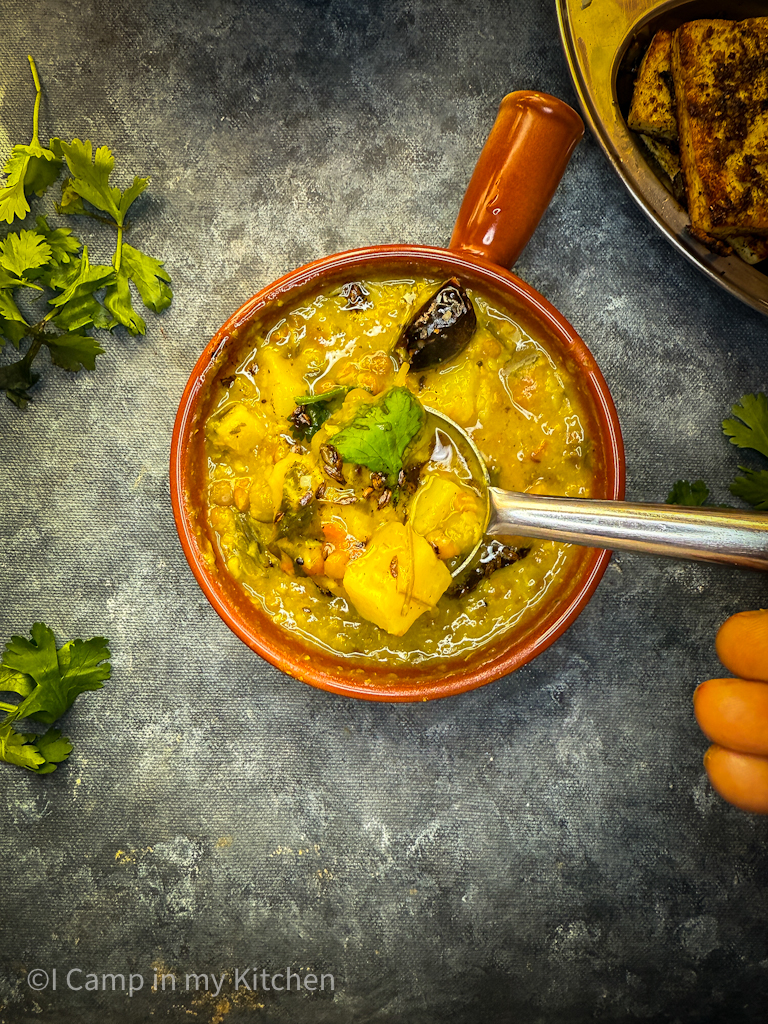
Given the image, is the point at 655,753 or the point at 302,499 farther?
the point at 655,753

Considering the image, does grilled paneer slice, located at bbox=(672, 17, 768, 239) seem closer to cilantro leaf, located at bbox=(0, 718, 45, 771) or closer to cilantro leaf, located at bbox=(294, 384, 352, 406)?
cilantro leaf, located at bbox=(294, 384, 352, 406)

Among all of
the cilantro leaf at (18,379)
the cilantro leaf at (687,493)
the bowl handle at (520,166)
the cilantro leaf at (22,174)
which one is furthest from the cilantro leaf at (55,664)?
→ the cilantro leaf at (687,493)

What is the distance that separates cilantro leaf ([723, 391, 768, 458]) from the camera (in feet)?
6.49

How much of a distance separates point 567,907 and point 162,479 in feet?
5.76

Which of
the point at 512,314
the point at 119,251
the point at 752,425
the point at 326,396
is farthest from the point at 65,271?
the point at 752,425

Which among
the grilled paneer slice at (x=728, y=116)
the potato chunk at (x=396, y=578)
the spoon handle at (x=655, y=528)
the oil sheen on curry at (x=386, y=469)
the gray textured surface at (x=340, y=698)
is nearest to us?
the spoon handle at (x=655, y=528)

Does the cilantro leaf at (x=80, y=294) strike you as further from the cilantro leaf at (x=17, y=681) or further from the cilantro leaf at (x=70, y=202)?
the cilantro leaf at (x=17, y=681)

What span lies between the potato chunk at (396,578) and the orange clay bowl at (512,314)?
0.24m

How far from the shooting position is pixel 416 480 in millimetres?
1645

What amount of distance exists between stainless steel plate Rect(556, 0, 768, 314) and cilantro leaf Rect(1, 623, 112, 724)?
1946 mm

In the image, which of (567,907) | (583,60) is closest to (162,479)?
(583,60)

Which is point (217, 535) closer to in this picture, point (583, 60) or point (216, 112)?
point (216, 112)

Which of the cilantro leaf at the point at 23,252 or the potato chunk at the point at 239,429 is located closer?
the potato chunk at the point at 239,429

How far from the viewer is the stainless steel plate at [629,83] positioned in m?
1.78
